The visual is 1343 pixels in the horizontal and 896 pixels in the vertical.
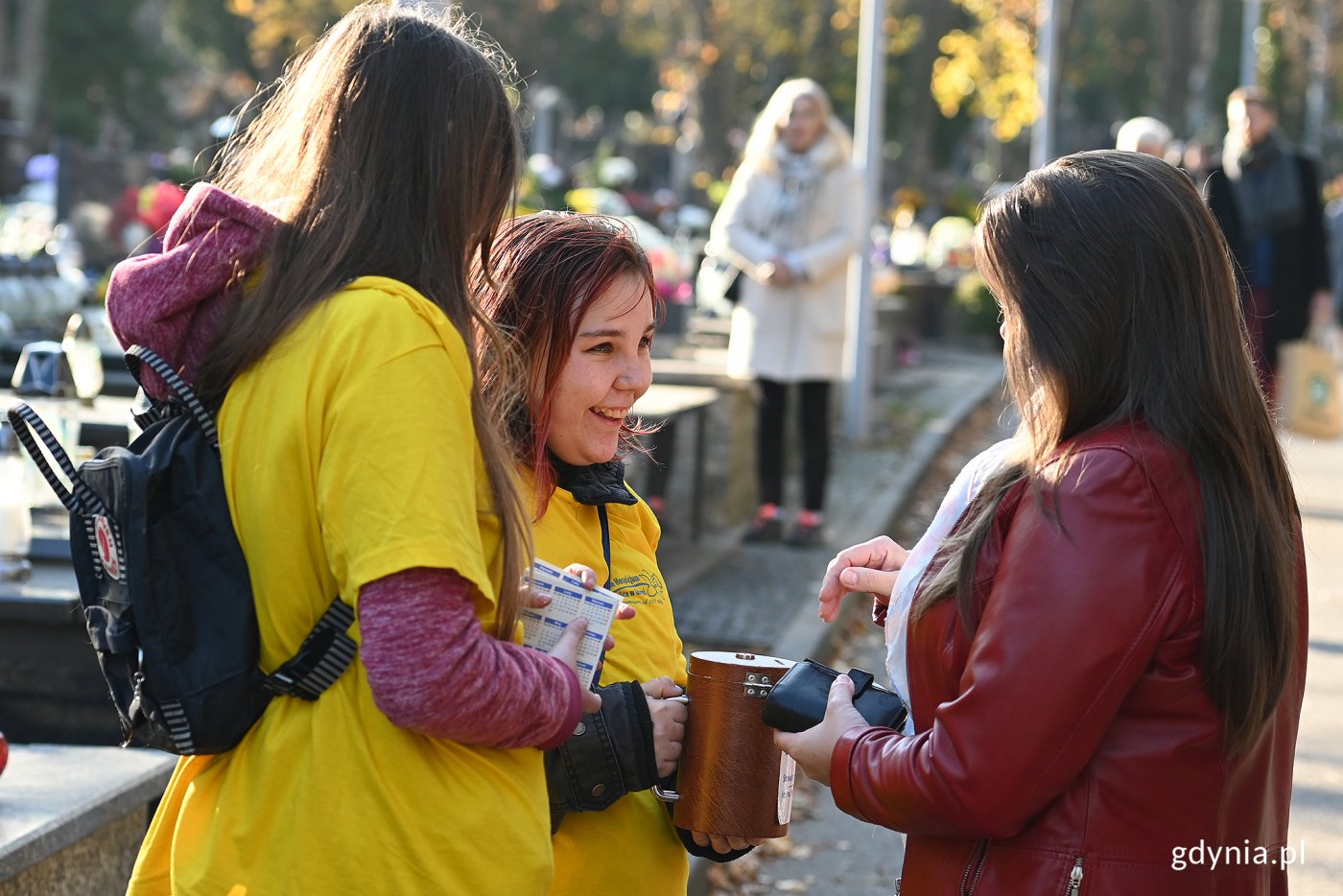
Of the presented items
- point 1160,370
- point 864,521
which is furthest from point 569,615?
point 864,521

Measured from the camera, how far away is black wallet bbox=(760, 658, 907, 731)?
2.22m

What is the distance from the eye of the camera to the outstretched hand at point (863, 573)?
8.13 ft

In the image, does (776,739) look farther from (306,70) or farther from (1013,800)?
(306,70)

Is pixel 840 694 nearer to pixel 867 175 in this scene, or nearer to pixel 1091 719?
pixel 1091 719

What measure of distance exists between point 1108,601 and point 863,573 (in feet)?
2.01

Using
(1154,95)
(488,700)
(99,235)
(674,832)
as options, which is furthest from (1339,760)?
(1154,95)

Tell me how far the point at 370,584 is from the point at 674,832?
0.91 m

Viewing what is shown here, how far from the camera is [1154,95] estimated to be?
75125 millimetres

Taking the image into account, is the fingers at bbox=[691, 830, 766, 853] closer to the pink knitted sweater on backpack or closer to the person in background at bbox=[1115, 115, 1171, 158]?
the pink knitted sweater on backpack

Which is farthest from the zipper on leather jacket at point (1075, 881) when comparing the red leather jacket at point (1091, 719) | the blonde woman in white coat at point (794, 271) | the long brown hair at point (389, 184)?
the blonde woman in white coat at point (794, 271)

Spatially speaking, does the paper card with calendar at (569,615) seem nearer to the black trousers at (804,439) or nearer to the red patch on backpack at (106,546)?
the red patch on backpack at (106,546)

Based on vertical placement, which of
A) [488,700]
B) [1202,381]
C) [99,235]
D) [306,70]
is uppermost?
[306,70]

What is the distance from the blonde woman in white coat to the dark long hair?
5.53 m

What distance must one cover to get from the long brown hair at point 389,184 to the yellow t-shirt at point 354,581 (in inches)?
1.5
